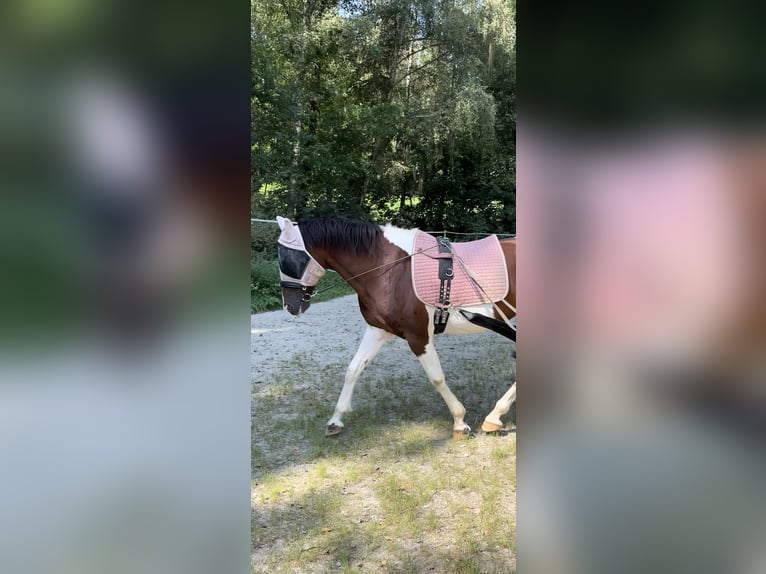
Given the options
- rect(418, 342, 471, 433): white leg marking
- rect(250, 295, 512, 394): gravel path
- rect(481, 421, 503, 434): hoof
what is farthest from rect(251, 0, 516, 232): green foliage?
rect(481, 421, 503, 434): hoof

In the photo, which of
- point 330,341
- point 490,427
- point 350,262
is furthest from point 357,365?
point 490,427

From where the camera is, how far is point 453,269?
2516 mm

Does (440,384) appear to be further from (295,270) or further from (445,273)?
(295,270)

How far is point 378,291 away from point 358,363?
392 mm

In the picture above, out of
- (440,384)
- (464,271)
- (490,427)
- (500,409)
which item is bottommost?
(490,427)

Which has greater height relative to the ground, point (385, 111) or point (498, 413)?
point (385, 111)

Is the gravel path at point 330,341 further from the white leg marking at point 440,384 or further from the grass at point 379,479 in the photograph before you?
the white leg marking at point 440,384

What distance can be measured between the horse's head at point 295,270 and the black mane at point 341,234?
5cm

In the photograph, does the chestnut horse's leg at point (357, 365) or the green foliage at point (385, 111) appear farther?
the chestnut horse's leg at point (357, 365)
